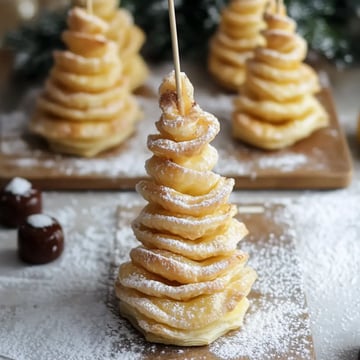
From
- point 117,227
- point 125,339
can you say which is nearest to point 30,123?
point 117,227

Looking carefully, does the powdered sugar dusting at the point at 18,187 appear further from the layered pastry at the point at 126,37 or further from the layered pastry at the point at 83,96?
the layered pastry at the point at 126,37

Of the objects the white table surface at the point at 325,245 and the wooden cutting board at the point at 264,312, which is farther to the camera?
the white table surface at the point at 325,245

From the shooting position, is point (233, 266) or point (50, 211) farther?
point (50, 211)

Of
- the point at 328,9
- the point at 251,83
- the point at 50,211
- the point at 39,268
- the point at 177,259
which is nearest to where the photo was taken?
the point at 177,259

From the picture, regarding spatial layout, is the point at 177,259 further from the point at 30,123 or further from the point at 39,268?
Result: the point at 30,123

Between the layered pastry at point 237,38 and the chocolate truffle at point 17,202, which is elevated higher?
the layered pastry at point 237,38

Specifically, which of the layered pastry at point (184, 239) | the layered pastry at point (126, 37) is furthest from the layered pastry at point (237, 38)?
the layered pastry at point (184, 239)

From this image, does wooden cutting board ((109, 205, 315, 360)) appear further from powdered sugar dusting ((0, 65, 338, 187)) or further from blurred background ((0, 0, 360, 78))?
blurred background ((0, 0, 360, 78))
